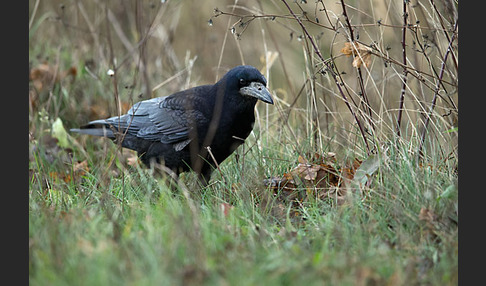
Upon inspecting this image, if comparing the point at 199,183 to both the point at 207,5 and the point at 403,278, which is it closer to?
the point at 403,278

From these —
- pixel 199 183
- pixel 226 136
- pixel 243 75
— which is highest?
pixel 243 75

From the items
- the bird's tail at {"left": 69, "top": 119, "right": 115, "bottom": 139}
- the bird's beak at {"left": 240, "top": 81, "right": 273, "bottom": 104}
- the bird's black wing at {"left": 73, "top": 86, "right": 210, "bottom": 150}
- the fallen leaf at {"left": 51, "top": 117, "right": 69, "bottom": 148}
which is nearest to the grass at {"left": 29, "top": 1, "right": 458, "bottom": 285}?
the fallen leaf at {"left": 51, "top": 117, "right": 69, "bottom": 148}

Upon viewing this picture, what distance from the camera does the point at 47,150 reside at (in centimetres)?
524

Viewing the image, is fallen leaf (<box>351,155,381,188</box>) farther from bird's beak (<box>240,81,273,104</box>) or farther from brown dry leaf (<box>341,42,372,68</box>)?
bird's beak (<box>240,81,273,104</box>)

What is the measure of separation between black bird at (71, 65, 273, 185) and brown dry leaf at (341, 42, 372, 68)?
2.09 feet

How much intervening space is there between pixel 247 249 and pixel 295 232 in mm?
427

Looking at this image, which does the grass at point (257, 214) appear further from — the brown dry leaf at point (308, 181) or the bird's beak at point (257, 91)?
the bird's beak at point (257, 91)

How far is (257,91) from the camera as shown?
4344 mm

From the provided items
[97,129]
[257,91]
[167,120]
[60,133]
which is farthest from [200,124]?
[60,133]

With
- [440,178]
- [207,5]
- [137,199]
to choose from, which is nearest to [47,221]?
[137,199]

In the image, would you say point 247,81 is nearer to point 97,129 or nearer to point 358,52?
point 358,52

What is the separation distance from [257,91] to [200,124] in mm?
516

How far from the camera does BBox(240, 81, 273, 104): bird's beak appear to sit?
4270 millimetres

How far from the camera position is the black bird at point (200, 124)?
14.4 ft
